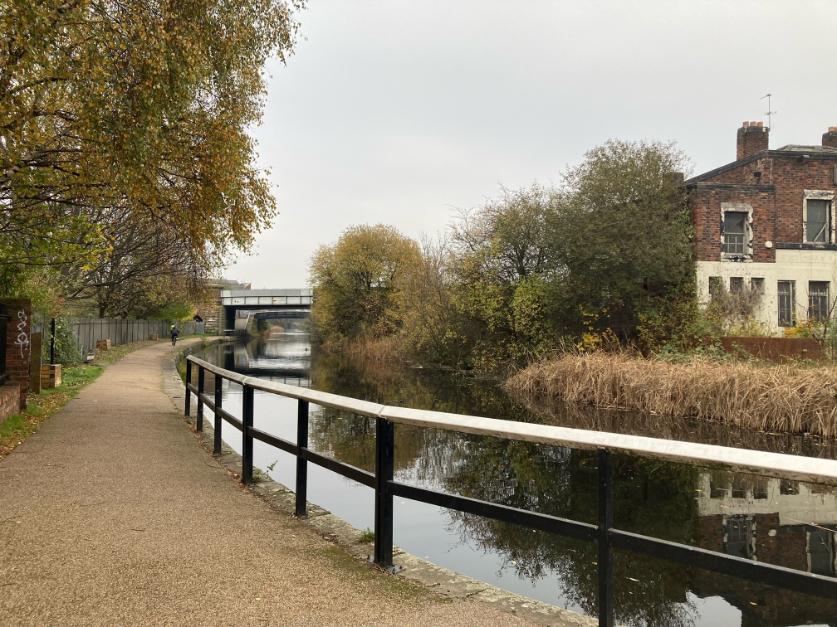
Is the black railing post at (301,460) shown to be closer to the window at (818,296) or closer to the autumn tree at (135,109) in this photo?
the autumn tree at (135,109)

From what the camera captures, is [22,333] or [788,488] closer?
[788,488]

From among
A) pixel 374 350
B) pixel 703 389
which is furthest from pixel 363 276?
pixel 703 389

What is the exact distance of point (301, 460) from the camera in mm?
5043

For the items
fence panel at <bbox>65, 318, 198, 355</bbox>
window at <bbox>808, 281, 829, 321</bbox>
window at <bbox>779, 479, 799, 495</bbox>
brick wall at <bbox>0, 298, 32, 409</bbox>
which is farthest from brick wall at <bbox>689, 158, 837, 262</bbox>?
fence panel at <bbox>65, 318, 198, 355</bbox>

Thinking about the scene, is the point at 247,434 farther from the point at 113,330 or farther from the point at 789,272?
the point at 113,330

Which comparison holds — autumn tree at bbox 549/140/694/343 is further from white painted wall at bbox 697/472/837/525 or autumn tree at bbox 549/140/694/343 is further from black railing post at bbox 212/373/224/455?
black railing post at bbox 212/373/224/455

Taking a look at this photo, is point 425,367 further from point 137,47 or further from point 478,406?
point 137,47

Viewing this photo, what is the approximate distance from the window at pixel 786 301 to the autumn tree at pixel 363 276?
70.4 ft

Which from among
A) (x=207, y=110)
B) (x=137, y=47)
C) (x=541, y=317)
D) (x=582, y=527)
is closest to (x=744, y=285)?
(x=541, y=317)

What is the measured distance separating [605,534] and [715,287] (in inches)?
866

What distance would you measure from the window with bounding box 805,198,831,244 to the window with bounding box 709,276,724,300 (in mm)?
4909

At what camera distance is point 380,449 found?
4016 mm

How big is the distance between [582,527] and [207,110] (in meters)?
10.9

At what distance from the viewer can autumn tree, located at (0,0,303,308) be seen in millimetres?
7934
